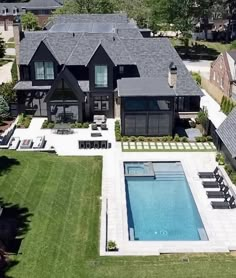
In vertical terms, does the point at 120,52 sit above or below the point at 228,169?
above

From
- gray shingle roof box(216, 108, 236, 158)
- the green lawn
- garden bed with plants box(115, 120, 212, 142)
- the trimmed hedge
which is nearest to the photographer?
the green lawn

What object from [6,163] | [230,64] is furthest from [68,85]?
[230,64]

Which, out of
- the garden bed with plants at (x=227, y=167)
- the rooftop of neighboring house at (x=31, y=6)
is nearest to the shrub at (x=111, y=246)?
the garden bed with plants at (x=227, y=167)

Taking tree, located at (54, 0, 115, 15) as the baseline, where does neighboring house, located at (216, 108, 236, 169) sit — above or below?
below

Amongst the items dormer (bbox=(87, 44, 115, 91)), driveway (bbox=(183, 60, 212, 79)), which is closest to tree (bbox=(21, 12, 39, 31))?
driveway (bbox=(183, 60, 212, 79))

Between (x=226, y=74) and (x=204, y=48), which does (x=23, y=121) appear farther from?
(x=204, y=48)

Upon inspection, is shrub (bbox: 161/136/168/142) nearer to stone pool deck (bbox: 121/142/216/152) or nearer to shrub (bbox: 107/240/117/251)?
stone pool deck (bbox: 121/142/216/152)

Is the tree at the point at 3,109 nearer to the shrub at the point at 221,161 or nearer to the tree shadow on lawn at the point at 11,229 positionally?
the tree shadow on lawn at the point at 11,229
